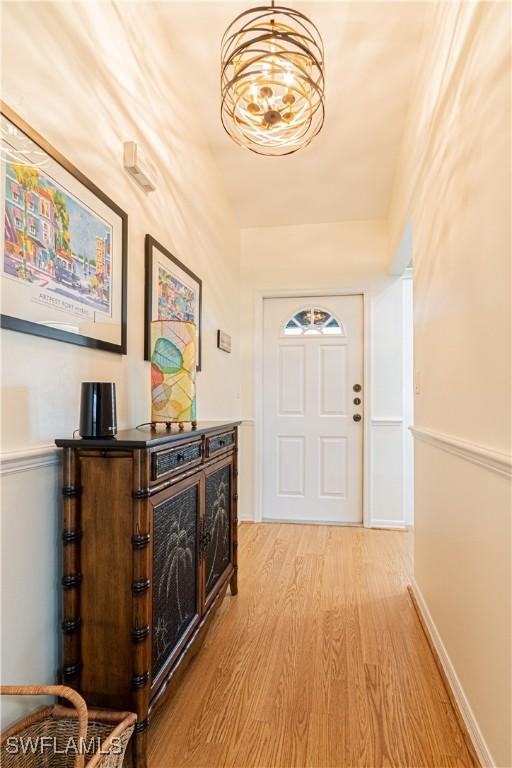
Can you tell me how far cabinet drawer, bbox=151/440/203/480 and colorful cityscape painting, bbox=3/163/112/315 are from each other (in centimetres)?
56

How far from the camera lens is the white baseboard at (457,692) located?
1.22 metres

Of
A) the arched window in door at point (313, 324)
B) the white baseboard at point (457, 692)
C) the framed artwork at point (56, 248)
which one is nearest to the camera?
the framed artwork at point (56, 248)

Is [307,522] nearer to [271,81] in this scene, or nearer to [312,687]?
[312,687]

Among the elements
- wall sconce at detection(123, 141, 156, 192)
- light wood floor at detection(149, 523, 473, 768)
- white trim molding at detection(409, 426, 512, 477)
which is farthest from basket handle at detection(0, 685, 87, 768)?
wall sconce at detection(123, 141, 156, 192)

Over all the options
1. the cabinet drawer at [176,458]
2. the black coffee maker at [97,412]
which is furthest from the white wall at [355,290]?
the black coffee maker at [97,412]

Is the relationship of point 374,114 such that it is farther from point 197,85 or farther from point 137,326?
point 137,326

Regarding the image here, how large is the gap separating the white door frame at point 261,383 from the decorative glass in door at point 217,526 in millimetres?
1618

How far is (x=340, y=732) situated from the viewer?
1.37m

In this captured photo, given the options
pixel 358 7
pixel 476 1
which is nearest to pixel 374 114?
pixel 358 7

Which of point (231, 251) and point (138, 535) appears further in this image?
point (231, 251)

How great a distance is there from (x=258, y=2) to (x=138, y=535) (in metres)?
2.39

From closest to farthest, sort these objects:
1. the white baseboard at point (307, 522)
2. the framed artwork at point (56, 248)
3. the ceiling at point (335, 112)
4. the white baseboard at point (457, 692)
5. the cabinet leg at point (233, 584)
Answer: the framed artwork at point (56, 248), the white baseboard at point (457, 692), the ceiling at point (335, 112), the cabinet leg at point (233, 584), the white baseboard at point (307, 522)

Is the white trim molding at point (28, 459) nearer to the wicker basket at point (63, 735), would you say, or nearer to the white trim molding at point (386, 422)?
the wicker basket at point (63, 735)

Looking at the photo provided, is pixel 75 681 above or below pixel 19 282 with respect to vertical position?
below
